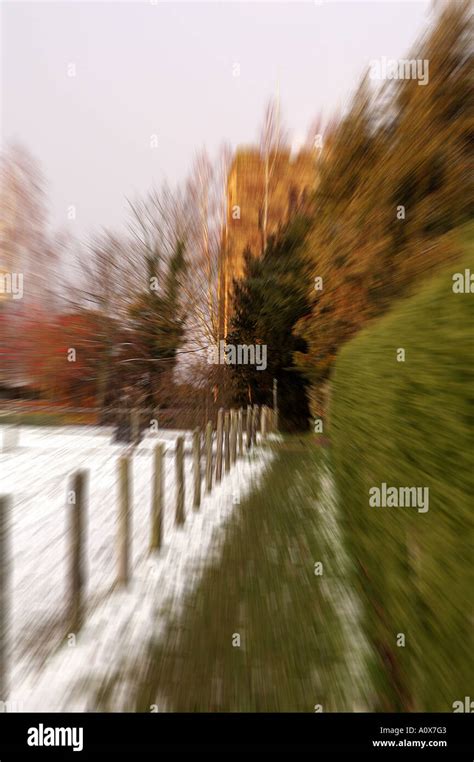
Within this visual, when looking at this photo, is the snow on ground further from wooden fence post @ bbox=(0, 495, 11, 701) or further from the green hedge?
the green hedge

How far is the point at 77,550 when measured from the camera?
3.89 m

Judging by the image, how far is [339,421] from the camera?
7551 mm

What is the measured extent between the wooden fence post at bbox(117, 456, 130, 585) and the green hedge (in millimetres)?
1932

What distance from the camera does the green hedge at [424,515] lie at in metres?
2.26

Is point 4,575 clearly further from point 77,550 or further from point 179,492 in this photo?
point 179,492

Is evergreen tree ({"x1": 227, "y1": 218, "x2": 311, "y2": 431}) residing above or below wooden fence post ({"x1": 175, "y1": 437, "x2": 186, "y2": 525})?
above

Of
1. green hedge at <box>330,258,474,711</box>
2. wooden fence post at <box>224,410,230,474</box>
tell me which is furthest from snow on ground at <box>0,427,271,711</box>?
green hedge at <box>330,258,474,711</box>

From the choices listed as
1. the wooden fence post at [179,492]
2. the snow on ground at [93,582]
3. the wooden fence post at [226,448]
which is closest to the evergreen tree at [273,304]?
the wooden fence post at [226,448]

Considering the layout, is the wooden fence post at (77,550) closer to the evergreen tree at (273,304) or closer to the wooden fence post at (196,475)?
the wooden fence post at (196,475)

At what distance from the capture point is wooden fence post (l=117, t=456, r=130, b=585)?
4586mm

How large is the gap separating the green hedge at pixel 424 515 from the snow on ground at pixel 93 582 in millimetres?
1513
